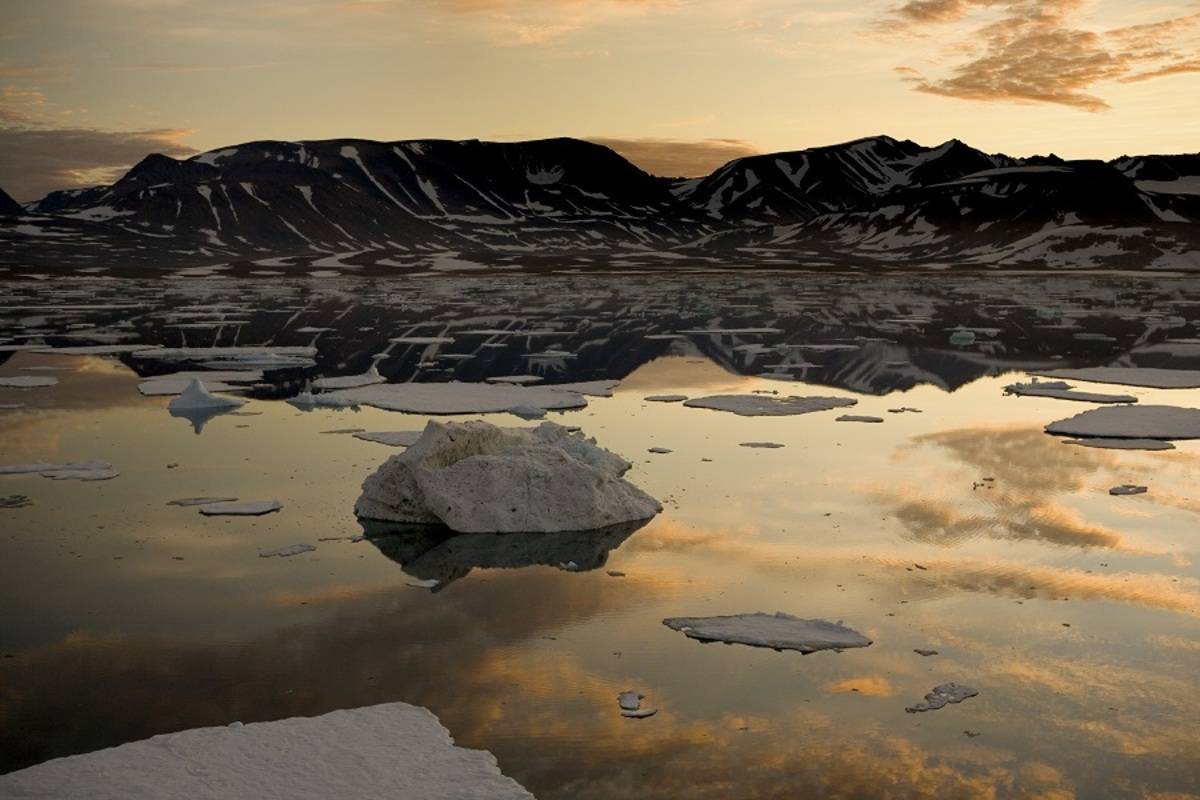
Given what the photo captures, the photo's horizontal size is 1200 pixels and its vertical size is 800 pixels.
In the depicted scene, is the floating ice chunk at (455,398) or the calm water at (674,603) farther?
the floating ice chunk at (455,398)

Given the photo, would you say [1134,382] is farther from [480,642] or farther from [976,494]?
[480,642]

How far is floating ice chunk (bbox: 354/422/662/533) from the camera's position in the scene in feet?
29.7

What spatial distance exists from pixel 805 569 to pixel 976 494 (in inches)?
120

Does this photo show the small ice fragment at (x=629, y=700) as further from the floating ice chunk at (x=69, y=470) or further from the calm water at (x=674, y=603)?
the floating ice chunk at (x=69, y=470)

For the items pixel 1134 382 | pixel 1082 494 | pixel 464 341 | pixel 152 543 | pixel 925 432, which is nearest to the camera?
pixel 152 543

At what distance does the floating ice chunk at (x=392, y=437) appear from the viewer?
1267 cm

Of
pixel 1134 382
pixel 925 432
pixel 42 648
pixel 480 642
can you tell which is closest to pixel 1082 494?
pixel 925 432

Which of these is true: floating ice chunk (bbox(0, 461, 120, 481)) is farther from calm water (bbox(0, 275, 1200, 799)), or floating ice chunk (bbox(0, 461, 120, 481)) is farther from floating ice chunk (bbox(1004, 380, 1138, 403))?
floating ice chunk (bbox(1004, 380, 1138, 403))

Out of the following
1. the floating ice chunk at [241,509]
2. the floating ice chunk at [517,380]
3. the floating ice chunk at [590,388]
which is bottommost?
the floating ice chunk at [517,380]

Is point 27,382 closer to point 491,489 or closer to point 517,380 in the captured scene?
point 517,380

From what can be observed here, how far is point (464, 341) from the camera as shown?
26.6m

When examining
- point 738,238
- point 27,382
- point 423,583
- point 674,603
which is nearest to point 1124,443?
point 674,603

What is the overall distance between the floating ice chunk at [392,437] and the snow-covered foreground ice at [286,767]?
7.45m

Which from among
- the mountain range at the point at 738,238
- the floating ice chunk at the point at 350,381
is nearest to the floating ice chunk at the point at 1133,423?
the floating ice chunk at the point at 350,381
